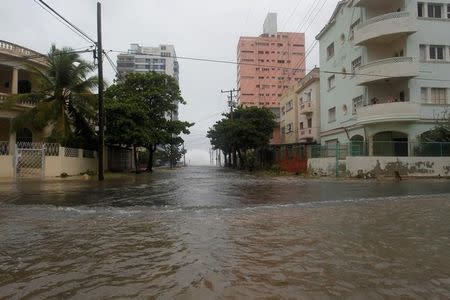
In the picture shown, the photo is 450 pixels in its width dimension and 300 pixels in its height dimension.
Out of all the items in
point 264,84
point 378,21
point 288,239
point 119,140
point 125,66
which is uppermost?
point 125,66

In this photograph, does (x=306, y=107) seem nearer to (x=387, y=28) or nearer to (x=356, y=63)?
(x=356, y=63)

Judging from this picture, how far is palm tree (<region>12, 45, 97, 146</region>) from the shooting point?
27125mm

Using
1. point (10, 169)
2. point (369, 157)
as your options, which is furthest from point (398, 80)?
point (10, 169)

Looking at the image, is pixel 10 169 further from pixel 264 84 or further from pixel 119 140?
pixel 264 84

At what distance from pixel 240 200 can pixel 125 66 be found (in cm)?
10562

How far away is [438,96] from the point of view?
2859 centimetres

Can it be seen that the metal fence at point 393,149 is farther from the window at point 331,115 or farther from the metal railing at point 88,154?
the metal railing at point 88,154

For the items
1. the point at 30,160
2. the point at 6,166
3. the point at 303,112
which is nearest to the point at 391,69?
the point at 303,112

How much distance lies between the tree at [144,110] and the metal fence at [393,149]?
1491 cm

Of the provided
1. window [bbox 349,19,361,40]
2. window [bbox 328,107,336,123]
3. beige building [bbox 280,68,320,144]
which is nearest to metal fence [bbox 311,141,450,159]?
window [bbox 328,107,336,123]

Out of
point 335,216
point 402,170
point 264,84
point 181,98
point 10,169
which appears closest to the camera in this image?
point 335,216

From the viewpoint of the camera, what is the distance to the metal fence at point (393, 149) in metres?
27.1

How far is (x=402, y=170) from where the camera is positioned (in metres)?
26.8

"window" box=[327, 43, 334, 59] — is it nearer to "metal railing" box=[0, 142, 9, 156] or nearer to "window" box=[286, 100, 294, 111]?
"window" box=[286, 100, 294, 111]
